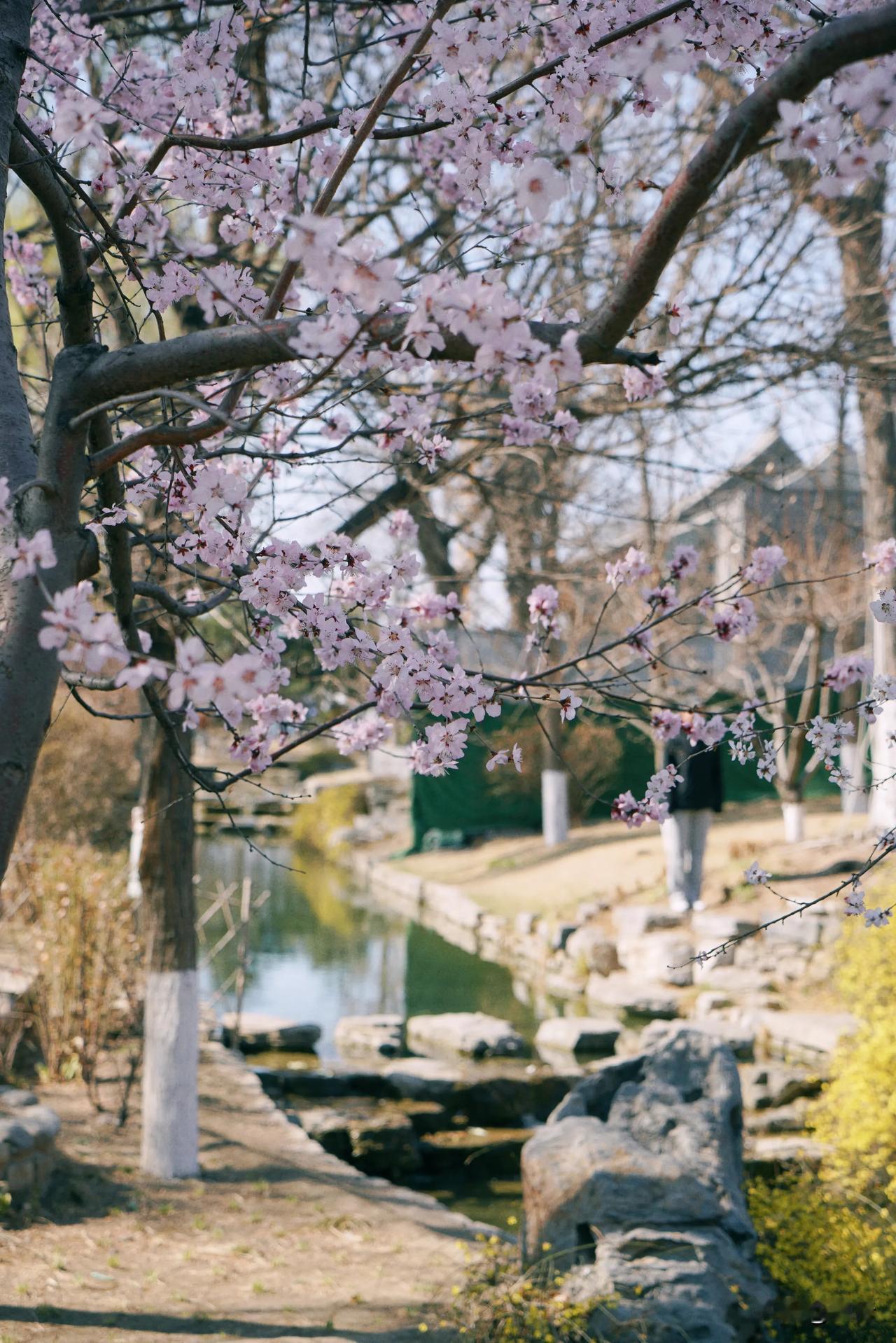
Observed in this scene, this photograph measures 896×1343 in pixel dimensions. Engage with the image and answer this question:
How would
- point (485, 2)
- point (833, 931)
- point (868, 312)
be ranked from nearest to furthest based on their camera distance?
point (485, 2), point (868, 312), point (833, 931)

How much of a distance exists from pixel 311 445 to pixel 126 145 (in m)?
1.71

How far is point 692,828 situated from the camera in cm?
1210

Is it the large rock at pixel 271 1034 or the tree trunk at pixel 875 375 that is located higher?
the tree trunk at pixel 875 375

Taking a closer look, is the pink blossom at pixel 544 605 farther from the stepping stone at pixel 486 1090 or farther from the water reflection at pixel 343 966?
the water reflection at pixel 343 966

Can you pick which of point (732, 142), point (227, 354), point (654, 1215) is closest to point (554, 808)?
point (654, 1215)

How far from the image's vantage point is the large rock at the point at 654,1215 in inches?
159

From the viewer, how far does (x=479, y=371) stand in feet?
6.58

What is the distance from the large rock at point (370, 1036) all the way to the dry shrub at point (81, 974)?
2.55 meters

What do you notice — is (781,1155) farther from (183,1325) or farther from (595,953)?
(595,953)

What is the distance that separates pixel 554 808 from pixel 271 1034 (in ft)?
27.9

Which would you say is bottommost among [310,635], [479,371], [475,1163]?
[475,1163]

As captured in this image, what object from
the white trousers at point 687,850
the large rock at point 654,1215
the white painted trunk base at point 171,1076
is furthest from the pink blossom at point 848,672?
the white trousers at point 687,850

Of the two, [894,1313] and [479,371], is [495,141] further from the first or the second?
[894,1313]

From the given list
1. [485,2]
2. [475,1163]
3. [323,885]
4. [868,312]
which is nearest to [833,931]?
[475,1163]
